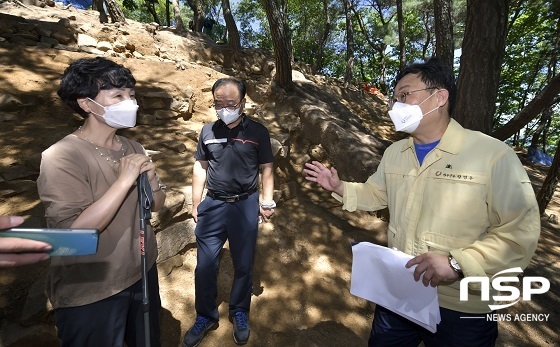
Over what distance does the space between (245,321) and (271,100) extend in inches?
238

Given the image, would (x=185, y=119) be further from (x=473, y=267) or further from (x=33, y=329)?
(x=473, y=267)

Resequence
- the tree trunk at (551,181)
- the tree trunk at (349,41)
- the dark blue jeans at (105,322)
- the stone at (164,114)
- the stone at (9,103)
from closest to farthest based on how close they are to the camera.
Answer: the dark blue jeans at (105,322), the stone at (9,103), the tree trunk at (551,181), the stone at (164,114), the tree trunk at (349,41)

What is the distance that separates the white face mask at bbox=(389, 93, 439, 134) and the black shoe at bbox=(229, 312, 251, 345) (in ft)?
7.41

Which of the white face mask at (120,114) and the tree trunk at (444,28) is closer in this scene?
the white face mask at (120,114)

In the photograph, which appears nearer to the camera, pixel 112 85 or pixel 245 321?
pixel 112 85

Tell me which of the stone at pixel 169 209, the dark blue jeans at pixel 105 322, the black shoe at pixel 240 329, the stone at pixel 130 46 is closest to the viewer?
the dark blue jeans at pixel 105 322

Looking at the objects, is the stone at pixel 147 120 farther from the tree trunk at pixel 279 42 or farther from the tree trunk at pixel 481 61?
the tree trunk at pixel 481 61

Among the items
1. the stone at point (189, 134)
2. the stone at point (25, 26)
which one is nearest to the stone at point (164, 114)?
the stone at point (189, 134)

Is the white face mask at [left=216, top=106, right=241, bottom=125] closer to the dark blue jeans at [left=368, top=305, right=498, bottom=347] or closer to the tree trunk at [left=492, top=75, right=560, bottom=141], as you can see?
the dark blue jeans at [left=368, top=305, right=498, bottom=347]

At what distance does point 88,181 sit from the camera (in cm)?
153

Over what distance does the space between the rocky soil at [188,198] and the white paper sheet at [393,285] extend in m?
1.44

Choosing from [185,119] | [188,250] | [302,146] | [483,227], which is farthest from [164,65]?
[483,227]

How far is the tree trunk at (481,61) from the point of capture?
364 cm

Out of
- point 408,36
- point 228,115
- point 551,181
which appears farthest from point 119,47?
point 408,36
